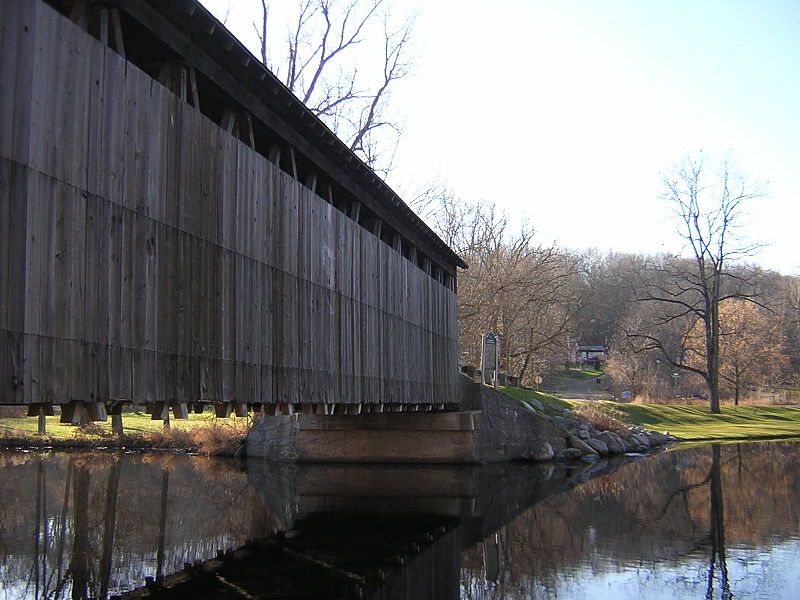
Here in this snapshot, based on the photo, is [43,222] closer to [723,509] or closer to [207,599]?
[207,599]

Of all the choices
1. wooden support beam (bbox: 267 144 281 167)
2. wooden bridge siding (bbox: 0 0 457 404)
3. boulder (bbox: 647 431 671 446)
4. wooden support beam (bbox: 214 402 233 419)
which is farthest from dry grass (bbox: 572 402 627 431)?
wooden support beam (bbox: 214 402 233 419)

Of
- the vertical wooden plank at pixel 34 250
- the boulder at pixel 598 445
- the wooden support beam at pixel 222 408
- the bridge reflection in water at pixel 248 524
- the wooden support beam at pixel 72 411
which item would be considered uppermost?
the vertical wooden plank at pixel 34 250

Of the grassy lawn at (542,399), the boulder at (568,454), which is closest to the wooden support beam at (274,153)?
the boulder at (568,454)

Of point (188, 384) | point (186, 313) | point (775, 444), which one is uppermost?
point (186, 313)

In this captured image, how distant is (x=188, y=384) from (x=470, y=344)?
29510 mm

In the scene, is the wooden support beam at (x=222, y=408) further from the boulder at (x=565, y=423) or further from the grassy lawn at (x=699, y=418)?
the grassy lawn at (x=699, y=418)

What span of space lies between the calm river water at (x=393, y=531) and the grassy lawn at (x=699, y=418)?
10.5 metres

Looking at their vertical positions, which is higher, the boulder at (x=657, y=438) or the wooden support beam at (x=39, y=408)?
the wooden support beam at (x=39, y=408)

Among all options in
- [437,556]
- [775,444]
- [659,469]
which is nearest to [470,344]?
[775,444]

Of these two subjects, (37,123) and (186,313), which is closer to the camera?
(37,123)

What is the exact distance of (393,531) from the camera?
13727 millimetres

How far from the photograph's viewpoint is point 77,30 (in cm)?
611

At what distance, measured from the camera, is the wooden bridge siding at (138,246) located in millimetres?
5520

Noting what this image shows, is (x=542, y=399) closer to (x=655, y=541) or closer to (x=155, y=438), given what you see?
(x=155, y=438)
